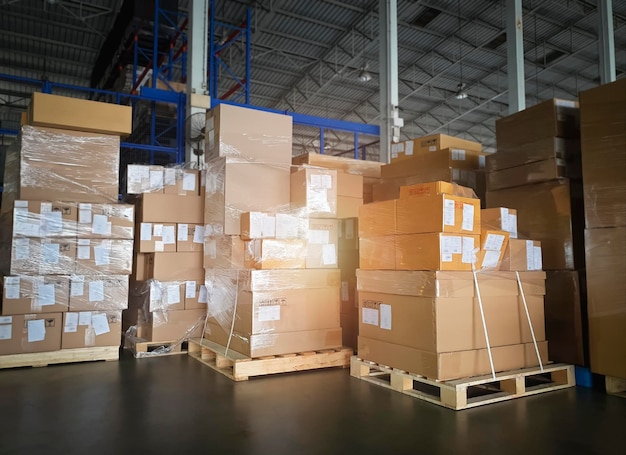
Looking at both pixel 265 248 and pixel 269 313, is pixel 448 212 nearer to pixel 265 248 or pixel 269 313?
pixel 265 248

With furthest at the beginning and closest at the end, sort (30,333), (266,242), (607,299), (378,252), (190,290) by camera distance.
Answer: (190,290)
(30,333)
(266,242)
(378,252)
(607,299)

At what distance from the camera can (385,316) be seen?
360cm

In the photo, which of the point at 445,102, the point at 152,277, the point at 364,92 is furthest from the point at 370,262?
the point at 445,102

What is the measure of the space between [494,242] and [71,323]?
374 cm

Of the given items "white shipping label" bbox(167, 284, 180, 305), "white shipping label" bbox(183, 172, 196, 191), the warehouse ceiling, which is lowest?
"white shipping label" bbox(167, 284, 180, 305)

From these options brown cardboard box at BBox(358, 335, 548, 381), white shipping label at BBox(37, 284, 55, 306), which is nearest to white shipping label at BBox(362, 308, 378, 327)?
brown cardboard box at BBox(358, 335, 548, 381)

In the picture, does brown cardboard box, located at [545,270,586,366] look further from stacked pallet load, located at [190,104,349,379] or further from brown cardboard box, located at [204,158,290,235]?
brown cardboard box, located at [204,158,290,235]

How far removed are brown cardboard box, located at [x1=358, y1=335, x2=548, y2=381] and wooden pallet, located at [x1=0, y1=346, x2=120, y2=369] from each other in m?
2.45

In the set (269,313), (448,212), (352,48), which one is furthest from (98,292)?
(352,48)

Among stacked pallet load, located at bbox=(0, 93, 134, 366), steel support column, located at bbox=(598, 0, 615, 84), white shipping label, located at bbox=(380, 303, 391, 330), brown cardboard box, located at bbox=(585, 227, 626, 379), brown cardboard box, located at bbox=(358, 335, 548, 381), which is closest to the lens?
brown cardboard box, located at bbox=(358, 335, 548, 381)

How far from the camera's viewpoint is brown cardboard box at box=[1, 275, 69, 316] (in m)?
4.20

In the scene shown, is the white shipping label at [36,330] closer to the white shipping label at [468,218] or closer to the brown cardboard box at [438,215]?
the brown cardboard box at [438,215]

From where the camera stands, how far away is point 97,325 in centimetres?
454

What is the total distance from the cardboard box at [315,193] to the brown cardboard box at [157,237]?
1.37 meters
